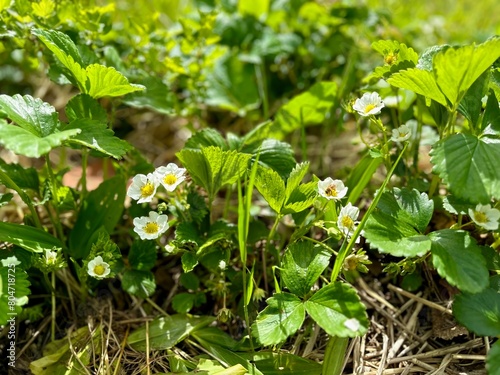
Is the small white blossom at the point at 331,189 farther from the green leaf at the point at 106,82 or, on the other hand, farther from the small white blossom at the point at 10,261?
the small white blossom at the point at 10,261

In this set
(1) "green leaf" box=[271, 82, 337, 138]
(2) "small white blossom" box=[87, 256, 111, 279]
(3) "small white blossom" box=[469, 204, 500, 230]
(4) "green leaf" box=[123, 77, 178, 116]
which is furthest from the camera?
(1) "green leaf" box=[271, 82, 337, 138]

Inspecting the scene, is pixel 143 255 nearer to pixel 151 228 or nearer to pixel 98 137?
pixel 151 228

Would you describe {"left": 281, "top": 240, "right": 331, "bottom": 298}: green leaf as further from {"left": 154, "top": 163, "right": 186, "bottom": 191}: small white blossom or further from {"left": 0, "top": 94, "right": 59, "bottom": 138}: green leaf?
{"left": 0, "top": 94, "right": 59, "bottom": 138}: green leaf

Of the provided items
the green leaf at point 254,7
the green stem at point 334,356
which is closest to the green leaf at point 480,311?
the green stem at point 334,356

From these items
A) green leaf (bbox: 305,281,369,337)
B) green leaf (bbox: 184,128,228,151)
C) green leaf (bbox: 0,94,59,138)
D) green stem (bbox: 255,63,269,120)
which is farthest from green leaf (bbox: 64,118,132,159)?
green stem (bbox: 255,63,269,120)

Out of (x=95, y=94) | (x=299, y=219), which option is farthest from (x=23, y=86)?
(x=299, y=219)

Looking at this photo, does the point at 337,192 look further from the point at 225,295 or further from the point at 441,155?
the point at 225,295
